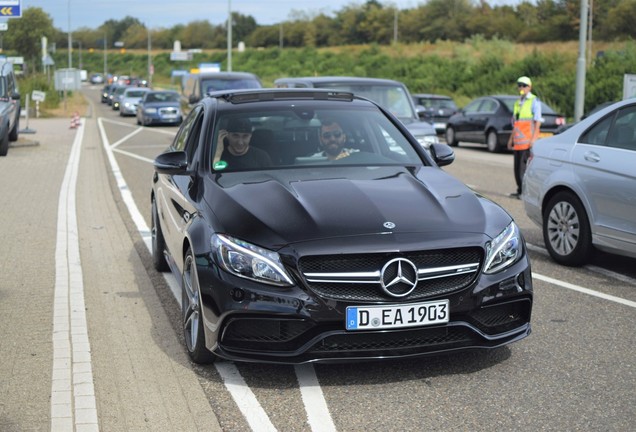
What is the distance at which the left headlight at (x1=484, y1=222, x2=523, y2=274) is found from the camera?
5.43 meters

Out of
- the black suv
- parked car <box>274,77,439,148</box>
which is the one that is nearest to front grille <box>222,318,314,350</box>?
parked car <box>274,77,439,148</box>

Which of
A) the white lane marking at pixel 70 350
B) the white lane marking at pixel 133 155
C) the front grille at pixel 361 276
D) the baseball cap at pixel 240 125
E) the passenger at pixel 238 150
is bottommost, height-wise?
the white lane marking at pixel 133 155

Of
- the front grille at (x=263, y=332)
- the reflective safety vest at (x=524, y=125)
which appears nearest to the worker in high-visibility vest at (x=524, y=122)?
the reflective safety vest at (x=524, y=125)

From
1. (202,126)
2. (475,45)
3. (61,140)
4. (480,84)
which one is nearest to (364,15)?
(475,45)

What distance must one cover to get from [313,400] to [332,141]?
2202 millimetres

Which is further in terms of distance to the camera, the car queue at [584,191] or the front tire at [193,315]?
the car queue at [584,191]

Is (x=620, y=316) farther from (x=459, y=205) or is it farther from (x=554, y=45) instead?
(x=554, y=45)

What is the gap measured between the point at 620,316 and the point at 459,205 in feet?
6.27

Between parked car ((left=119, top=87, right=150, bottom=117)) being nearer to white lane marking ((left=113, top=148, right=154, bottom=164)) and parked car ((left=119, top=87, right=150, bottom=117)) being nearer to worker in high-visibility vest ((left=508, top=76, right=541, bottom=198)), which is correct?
white lane marking ((left=113, top=148, right=154, bottom=164))

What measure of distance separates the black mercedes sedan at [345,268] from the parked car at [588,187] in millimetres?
2409

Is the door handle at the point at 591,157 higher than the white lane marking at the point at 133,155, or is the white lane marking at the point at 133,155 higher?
the door handle at the point at 591,157

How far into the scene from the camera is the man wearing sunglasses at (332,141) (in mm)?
6758

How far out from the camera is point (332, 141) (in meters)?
6.81

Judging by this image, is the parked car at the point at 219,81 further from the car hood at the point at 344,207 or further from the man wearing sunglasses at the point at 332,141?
the car hood at the point at 344,207
